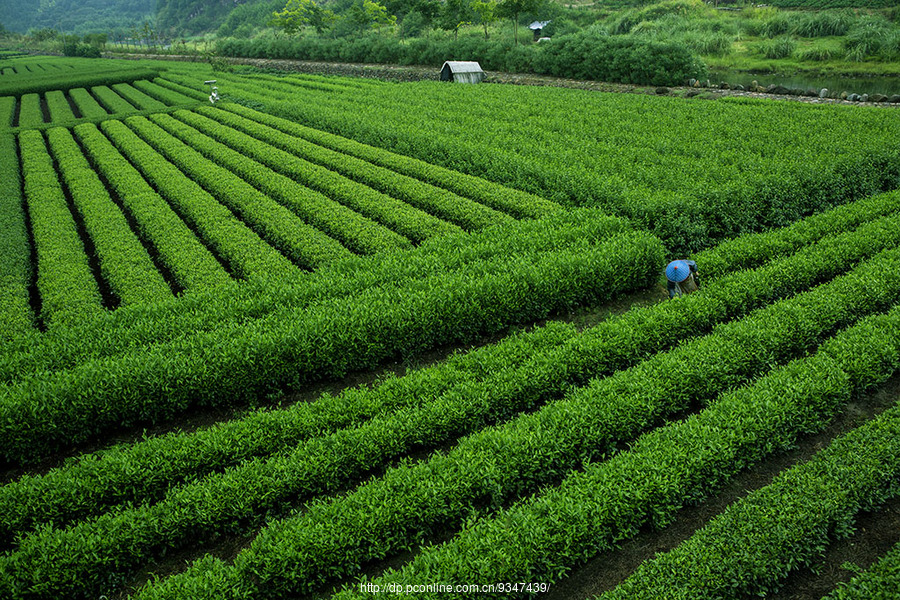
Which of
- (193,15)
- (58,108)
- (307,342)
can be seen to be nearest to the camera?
(307,342)

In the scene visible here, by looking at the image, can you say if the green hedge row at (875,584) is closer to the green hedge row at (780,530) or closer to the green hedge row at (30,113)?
the green hedge row at (780,530)

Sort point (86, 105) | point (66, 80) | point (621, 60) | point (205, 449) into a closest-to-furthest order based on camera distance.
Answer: point (205, 449) → point (86, 105) → point (621, 60) → point (66, 80)

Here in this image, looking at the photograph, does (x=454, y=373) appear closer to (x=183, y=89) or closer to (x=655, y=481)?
(x=655, y=481)

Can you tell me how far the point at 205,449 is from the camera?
7.76 meters

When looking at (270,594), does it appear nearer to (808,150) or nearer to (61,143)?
(808,150)

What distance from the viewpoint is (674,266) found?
1142 centimetres

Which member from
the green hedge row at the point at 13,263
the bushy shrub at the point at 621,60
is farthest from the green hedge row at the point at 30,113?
the bushy shrub at the point at 621,60

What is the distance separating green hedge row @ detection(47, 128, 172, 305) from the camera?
1224cm

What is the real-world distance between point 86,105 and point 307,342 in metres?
38.1

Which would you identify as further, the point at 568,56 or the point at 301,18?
the point at 301,18

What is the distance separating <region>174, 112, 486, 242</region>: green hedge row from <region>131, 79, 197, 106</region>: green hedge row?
19.5 metres

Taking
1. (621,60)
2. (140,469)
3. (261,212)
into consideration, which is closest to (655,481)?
(140,469)

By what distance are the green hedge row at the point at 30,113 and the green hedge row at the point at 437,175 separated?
53.0ft

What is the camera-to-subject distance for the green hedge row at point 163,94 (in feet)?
120
